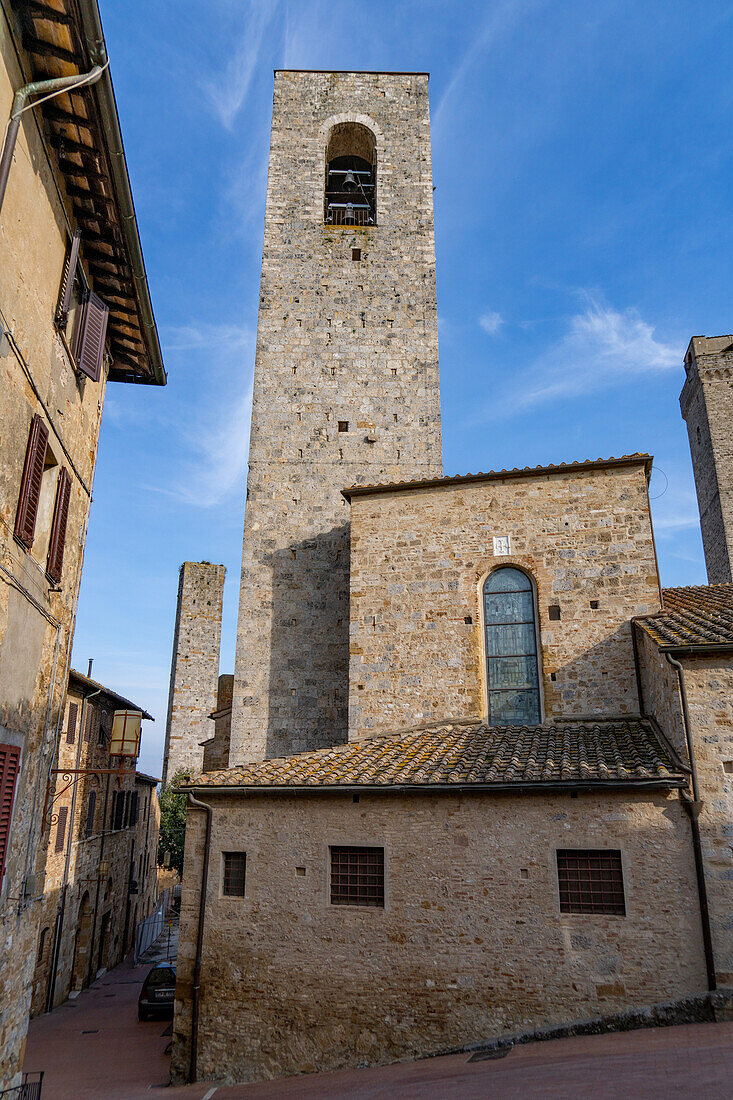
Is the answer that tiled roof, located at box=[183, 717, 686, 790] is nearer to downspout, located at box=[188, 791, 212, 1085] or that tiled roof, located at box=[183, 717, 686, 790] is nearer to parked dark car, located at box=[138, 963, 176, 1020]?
Result: downspout, located at box=[188, 791, 212, 1085]

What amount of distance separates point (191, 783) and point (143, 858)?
18525 millimetres

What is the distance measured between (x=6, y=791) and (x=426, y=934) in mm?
4978

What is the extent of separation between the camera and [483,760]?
9.24 metres

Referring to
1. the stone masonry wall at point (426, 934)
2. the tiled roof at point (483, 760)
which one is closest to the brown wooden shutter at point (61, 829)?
the tiled roof at point (483, 760)

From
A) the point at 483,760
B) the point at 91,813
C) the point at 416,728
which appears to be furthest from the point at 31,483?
the point at 91,813

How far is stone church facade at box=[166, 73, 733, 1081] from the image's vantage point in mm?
7957

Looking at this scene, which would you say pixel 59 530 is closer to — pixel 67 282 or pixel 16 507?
pixel 16 507

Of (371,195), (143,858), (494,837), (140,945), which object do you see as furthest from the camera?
(143,858)

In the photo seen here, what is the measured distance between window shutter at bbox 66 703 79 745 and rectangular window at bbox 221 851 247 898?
802cm

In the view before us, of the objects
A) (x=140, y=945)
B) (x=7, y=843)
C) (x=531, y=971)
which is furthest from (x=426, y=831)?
(x=140, y=945)

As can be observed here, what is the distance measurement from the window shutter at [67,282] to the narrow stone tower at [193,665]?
2221 cm

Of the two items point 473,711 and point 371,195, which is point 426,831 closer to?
point 473,711

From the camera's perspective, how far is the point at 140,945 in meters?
23.2

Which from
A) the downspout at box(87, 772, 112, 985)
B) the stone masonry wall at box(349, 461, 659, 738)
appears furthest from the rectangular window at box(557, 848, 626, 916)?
the downspout at box(87, 772, 112, 985)
